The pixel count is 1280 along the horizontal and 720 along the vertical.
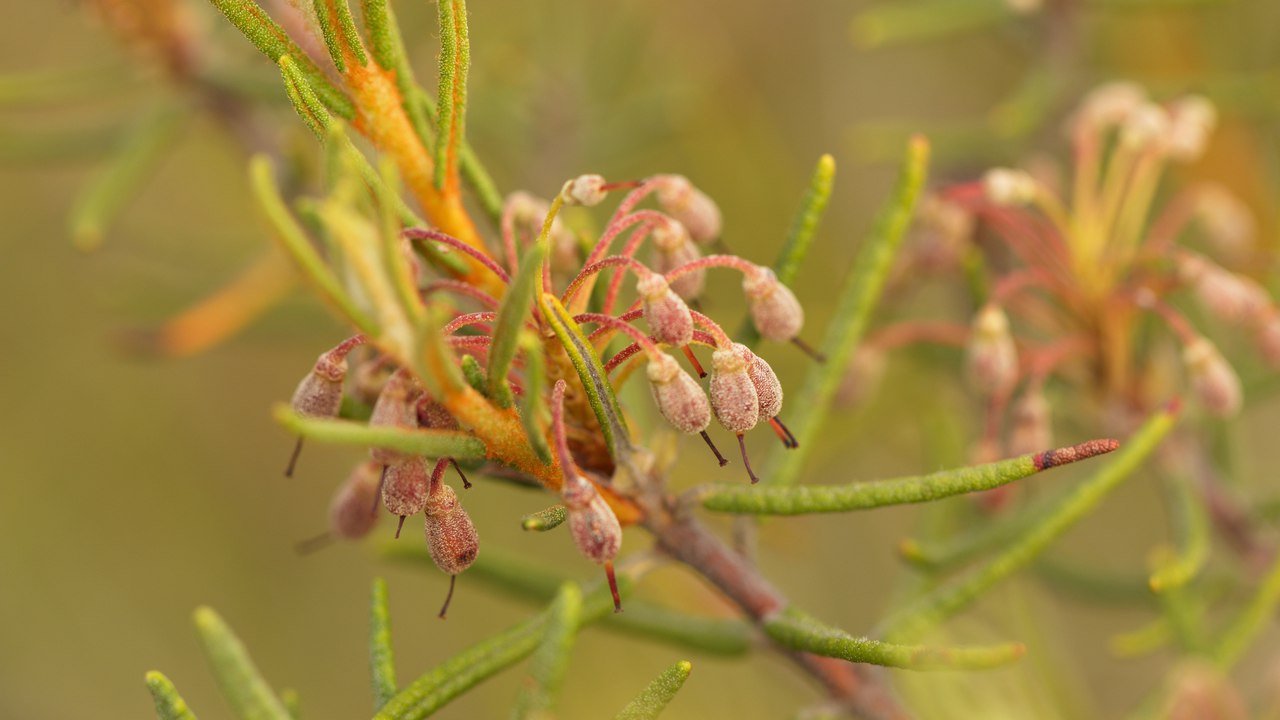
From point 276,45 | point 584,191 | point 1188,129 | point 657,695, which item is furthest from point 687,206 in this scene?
point 1188,129

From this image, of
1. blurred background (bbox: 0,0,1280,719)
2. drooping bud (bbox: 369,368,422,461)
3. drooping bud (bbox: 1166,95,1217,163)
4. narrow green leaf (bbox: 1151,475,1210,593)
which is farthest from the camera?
blurred background (bbox: 0,0,1280,719)

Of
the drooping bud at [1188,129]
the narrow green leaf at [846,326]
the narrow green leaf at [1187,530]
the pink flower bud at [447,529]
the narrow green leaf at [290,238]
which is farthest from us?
the drooping bud at [1188,129]

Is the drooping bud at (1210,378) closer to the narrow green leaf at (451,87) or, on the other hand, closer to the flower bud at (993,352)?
the flower bud at (993,352)

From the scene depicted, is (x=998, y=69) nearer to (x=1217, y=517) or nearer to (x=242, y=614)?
(x=1217, y=517)

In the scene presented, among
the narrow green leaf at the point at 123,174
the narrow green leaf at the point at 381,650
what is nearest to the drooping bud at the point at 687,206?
the narrow green leaf at the point at 381,650

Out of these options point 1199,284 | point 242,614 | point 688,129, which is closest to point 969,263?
point 1199,284

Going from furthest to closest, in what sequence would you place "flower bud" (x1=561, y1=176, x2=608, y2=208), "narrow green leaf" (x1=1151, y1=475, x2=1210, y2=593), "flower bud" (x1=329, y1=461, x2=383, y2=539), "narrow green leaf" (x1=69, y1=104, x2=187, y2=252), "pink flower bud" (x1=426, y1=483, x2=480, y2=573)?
"narrow green leaf" (x1=69, y1=104, x2=187, y2=252), "narrow green leaf" (x1=1151, y1=475, x2=1210, y2=593), "flower bud" (x1=329, y1=461, x2=383, y2=539), "flower bud" (x1=561, y1=176, x2=608, y2=208), "pink flower bud" (x1=426, y1=483, x2=480, y2=573)

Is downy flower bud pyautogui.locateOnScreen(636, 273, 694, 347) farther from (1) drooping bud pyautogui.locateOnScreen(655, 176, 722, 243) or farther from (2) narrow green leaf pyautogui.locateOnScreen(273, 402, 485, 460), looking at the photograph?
(1) drooping bud pyautogui.locateOnScreen(655, 176, 722, 243)

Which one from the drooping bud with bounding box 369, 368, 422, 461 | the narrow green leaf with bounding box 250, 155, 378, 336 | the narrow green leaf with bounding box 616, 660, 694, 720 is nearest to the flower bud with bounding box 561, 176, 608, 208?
the drooping bud with bounding box 369, 368, 422, 461
